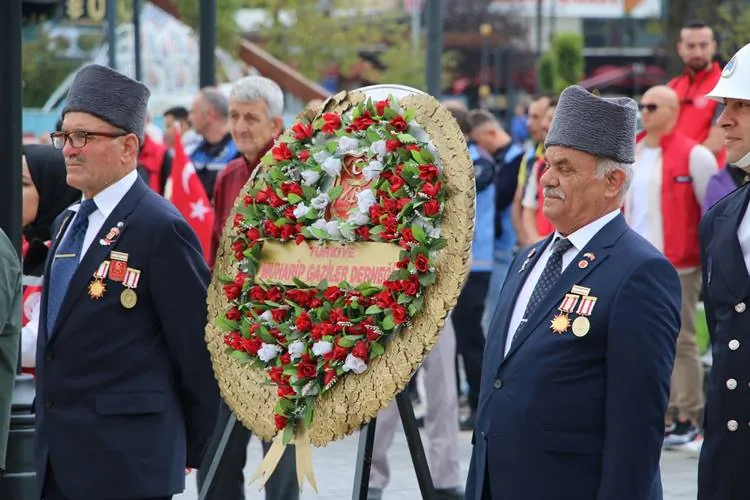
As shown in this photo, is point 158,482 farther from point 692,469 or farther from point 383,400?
point 692,469

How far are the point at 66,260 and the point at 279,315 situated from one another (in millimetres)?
842

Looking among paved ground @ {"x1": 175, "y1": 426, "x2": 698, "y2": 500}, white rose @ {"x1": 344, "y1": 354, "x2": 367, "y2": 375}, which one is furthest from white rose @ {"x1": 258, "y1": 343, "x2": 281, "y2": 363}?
paved ground @ {"x1": 175, "y1": 426, "x2": 698, "y2": 500}

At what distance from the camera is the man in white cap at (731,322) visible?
4547 mm

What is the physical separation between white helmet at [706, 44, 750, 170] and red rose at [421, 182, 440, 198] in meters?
1.02

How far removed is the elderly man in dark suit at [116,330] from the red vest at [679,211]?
509 cm

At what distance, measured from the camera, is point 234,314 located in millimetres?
5602

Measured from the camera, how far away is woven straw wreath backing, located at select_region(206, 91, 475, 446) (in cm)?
505

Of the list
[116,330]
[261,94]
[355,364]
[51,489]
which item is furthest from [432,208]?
[261,94]

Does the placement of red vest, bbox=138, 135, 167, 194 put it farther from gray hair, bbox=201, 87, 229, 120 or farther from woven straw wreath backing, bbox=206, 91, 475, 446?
woven straw wreath backing, bbox=206, 91, 475, 446

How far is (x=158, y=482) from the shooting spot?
5246mm

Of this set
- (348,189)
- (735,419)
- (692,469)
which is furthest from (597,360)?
(692,469)

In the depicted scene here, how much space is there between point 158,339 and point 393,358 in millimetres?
901

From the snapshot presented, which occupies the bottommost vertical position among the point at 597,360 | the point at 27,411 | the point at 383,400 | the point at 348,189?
the point at 27,411

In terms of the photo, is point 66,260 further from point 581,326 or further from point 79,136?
point 581,326
